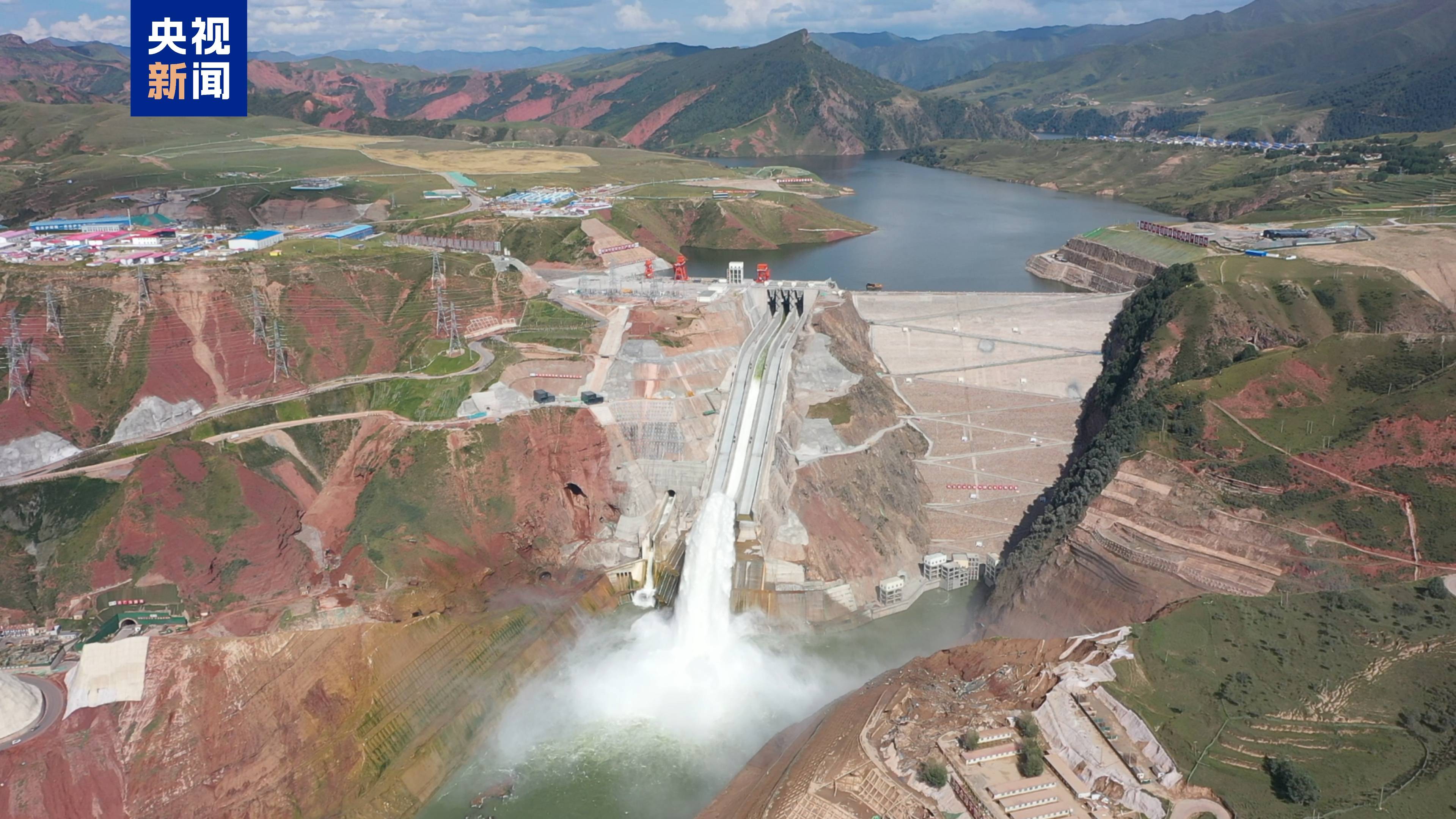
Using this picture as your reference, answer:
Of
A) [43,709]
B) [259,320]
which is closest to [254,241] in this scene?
[259,320]

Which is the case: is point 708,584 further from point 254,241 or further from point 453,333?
point 254,241

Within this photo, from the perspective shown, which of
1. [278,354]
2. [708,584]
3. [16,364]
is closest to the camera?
[708,584]

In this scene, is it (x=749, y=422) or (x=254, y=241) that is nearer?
(x=749, y=422)

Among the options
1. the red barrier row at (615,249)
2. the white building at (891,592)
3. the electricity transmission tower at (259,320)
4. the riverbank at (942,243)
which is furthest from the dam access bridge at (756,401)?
the electricity transmission tower at (259,320)

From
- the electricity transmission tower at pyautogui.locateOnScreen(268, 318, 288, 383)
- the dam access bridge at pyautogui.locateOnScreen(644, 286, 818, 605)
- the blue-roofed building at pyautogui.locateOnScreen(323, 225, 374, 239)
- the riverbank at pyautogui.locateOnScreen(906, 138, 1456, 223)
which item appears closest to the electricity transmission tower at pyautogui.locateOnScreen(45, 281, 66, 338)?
the electricity transmission tower at pyautogui.locateOnScreen(268, 318, 288, 383)

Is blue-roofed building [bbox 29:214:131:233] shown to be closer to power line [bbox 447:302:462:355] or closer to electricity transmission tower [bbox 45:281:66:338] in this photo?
electricity transmission tower [bbox 45:281:66:338]

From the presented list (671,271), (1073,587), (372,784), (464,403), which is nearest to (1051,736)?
(1073,587)

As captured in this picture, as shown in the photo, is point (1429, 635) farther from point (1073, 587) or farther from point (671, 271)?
point (671, 271)
